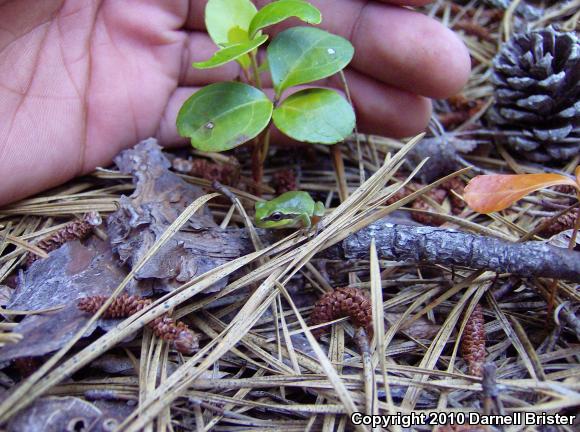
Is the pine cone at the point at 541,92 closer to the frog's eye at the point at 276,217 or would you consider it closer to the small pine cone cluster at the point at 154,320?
the frog's eye at the point at 276,217

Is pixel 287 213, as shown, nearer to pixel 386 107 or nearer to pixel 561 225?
pixel 386 107

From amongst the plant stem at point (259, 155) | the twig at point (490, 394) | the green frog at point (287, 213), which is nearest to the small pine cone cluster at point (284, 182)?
the plant stem at point (259, 155)

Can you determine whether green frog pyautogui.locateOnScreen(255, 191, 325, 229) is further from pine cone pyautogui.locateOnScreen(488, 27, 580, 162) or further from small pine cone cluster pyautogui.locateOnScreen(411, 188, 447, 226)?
pine cone pyautogui.locateOnScreen(488, 27, 580, 162)

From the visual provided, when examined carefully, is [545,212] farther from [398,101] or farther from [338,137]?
[338,137]

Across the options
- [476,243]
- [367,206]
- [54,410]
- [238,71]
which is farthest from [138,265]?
[238,71]

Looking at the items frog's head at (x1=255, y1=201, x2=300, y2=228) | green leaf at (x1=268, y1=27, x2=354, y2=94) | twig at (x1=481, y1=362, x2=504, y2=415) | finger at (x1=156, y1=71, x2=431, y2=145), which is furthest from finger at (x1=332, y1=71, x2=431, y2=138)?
twig at (x1=481, y1=362, x2=504, y2=415)

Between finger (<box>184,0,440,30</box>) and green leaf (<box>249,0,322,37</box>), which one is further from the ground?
finger (<box>184,0,440,30</box>)

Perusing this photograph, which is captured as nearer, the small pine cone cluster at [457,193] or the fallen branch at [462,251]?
the fallen branch at [462,251]
